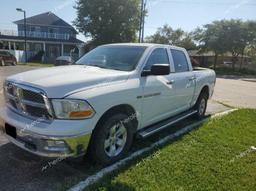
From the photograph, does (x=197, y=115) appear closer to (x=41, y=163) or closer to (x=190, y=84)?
(x=190, y=84)

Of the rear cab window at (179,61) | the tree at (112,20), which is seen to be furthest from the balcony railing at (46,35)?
the rear cab window at (179,61)

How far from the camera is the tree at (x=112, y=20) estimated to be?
43.4m

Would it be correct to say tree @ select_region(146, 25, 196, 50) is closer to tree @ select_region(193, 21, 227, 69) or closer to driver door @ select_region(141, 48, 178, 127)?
tree @ select_region(193, 21, 227, 69)

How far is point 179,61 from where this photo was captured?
589 centimetres

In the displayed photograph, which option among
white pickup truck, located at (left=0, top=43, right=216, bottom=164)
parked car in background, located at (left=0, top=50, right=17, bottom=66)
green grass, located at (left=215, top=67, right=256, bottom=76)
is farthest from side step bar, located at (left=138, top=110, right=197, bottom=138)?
green grass, located at (left=215, top=67, right=256, bottom=76)

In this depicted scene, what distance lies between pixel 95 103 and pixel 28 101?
875 millimetres

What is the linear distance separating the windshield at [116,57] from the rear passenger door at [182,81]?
3.26 feet

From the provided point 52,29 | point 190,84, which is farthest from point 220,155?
point 52,29

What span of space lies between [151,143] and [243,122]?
10.3 ft

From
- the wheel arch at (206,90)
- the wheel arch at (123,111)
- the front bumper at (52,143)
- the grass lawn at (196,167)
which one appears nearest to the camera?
the front bumper at (52,143)

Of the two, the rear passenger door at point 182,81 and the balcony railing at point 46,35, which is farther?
the balcony railing at point 46,35

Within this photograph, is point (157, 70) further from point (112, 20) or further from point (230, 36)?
point (112, 20)

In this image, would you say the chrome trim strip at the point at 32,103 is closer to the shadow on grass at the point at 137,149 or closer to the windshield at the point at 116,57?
the shadow on grass at the point at 137,149

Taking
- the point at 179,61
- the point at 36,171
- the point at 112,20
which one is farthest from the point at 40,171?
the point at 112,20
